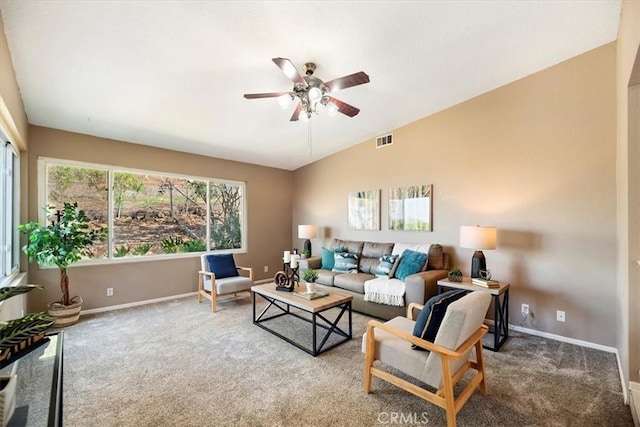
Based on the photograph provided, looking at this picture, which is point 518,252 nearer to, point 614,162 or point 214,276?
point 614,162

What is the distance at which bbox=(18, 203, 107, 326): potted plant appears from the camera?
3357 millimetres

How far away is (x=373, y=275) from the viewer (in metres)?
4.39

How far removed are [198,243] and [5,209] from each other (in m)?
2.52

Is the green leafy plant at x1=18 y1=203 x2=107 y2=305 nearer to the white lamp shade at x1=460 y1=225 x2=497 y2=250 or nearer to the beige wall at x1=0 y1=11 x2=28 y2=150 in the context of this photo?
the beige wall at x1=0 y1=11 x2=28 y2=150

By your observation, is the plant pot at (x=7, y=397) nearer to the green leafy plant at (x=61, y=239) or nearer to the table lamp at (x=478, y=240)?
the green leafy plant at (x=61, y=239)

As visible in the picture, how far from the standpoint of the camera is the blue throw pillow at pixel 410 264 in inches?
151

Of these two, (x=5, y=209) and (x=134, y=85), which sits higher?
(x=134, y=85)

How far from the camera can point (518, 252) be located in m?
3.47

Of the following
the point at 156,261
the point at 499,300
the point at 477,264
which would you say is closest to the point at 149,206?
the point at 156,261

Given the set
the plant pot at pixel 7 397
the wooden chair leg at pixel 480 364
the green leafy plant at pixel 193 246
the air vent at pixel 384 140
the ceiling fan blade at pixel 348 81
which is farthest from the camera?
the green leafy plant at pixel 193 246

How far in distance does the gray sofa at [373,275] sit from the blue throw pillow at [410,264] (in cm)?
11

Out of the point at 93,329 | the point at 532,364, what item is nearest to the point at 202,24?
the point at 93,329

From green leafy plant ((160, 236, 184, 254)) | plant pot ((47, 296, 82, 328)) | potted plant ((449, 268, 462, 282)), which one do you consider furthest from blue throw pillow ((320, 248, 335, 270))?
plant pot ((47, 296, 82, 328))

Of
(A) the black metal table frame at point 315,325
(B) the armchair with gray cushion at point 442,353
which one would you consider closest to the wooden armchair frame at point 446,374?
(B) the armchair with gray cushion at point 442,353
